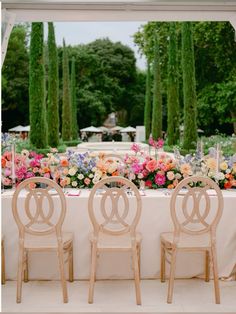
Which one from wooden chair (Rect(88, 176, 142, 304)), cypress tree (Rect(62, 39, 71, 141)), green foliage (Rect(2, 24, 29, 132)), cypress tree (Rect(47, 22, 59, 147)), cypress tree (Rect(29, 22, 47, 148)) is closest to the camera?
wooden chair (Rect(88, 176, 142, 304))

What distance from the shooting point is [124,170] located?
15.3ft

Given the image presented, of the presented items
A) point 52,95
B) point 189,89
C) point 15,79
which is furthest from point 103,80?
point 189,89

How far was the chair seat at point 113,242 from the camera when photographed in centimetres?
364

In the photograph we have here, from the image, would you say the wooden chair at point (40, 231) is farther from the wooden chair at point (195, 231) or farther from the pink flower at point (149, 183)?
the pink flower at point (149, 183)

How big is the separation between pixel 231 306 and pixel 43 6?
3104 mm

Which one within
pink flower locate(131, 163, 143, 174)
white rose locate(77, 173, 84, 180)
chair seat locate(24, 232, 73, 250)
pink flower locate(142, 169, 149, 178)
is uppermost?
pink flower locate(131, 163, 143, 174)

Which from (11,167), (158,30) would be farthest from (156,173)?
(158,30)

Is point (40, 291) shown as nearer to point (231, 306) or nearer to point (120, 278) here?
point (120, 278)

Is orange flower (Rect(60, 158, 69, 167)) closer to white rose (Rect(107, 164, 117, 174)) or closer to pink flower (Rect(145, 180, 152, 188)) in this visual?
white rose (Rect(107, 164, 117, 174))

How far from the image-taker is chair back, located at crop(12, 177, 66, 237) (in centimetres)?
363

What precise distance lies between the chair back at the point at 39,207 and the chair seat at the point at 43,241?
65 mm

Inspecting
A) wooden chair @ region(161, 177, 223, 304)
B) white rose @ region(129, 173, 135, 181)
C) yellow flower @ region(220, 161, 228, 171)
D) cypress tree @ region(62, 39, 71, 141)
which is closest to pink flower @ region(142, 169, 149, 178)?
white rose @ region(129, 173, 135, 181)

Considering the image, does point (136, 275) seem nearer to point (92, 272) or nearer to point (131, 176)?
point (92, 272)

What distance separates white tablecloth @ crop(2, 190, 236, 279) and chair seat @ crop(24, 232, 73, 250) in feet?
1.04
